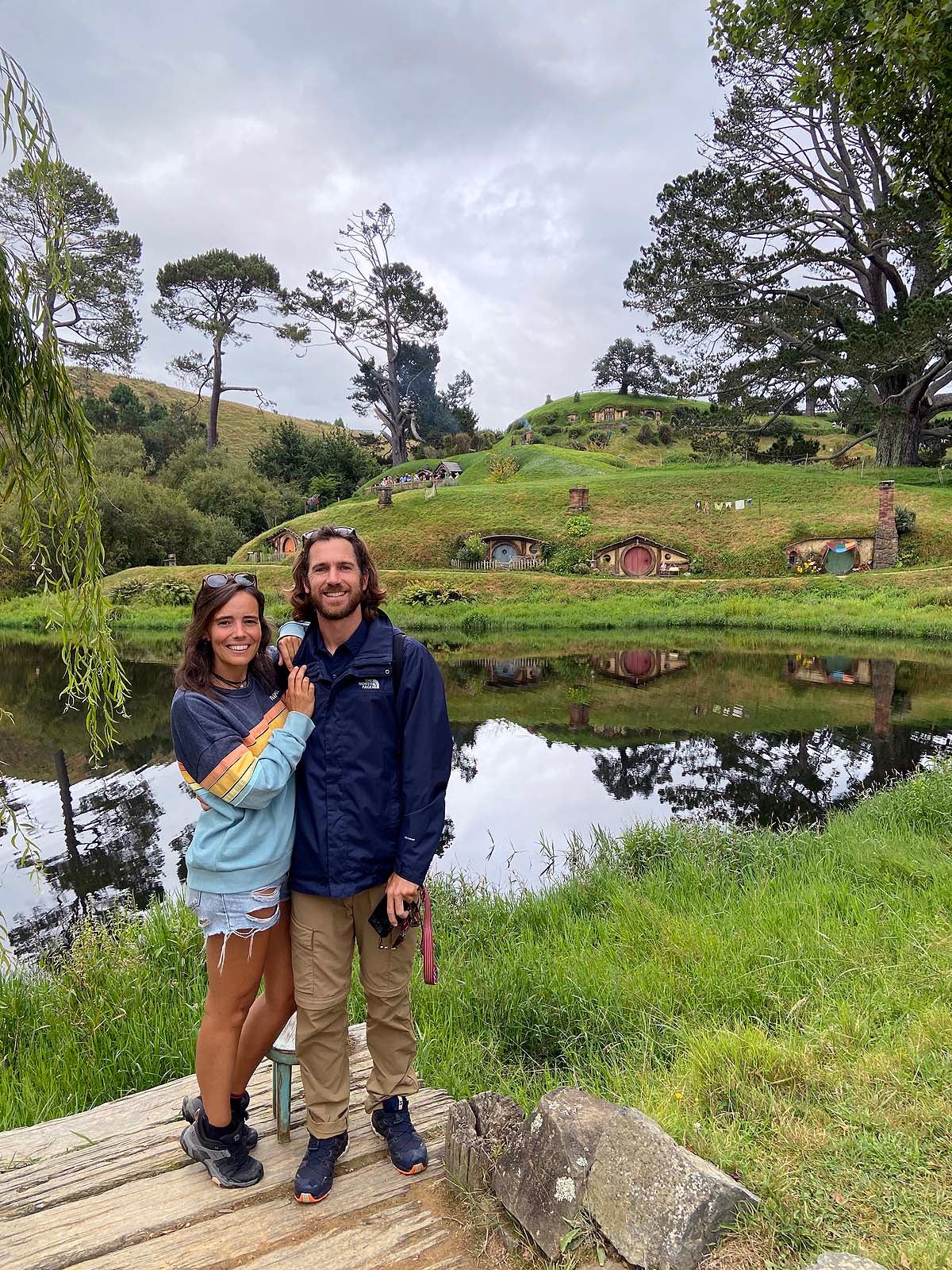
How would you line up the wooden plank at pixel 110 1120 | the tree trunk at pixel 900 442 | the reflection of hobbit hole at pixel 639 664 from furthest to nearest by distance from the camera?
the tree trunk at pixel 900 442, the reflection of hobbit hole at pixel 639 664, the wooden plank at pixel 110 1120

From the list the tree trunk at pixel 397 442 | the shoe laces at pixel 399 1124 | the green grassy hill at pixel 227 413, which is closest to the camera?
the shoe laces at pixel 399 1124

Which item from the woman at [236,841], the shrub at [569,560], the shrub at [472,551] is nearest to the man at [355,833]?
the woman at [236,841]

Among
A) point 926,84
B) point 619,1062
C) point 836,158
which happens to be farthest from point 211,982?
point 836,158

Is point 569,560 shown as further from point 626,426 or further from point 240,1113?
point 626,426

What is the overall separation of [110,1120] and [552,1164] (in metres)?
2.01

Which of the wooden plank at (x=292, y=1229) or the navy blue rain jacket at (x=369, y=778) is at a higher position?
the navy blue rain jacket at (x=369, y=778)

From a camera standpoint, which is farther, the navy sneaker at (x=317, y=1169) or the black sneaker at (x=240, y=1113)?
the black sneaker at (x=240, y=1113)

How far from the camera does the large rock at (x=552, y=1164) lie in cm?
222

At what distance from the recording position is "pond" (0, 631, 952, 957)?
8.23 meters

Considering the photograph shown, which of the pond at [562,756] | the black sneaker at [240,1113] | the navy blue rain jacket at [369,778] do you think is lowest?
the pond at [562,756]

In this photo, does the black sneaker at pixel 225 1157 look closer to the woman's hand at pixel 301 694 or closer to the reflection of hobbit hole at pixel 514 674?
the woman's hand at pixel 301 694

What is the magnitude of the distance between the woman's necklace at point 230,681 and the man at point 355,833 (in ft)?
0.62

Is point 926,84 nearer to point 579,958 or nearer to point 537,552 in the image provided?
point 579,958

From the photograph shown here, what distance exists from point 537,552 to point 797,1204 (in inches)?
1281
